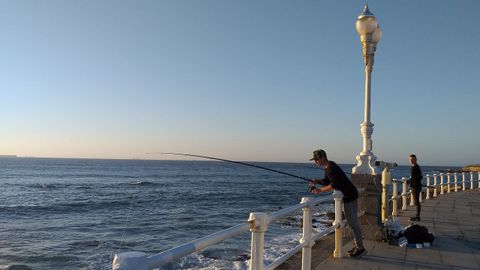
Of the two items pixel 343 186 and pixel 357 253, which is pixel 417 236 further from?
pixel 343 186

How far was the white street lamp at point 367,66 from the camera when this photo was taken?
798 centimetres

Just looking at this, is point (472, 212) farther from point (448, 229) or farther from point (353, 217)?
point (353, 217)

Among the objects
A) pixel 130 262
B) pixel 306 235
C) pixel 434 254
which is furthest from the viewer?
pixel 434 254

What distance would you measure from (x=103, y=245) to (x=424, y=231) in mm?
12612

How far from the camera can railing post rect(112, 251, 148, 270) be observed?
5.94 ft

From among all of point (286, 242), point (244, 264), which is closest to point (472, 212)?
point (286, 242)

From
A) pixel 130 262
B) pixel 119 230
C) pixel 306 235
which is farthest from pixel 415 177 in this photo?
pixel 119 230

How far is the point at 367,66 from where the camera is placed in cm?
836

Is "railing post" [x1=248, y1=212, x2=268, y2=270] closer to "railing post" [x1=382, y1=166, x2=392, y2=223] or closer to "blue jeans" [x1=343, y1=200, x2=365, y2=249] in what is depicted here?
"blue jeans" [x1=343, y1=200, x2=365, y2=249]

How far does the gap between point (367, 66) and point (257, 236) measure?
588cm

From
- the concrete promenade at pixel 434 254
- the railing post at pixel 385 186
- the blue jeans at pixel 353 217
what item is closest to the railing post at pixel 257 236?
the concrete promenade at pixel 434 254

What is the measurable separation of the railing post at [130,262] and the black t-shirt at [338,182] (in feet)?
14.8

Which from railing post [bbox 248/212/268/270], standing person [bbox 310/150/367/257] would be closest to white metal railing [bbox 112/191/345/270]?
railing post [bbox 248/212/268/270]

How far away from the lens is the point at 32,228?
2097cm
